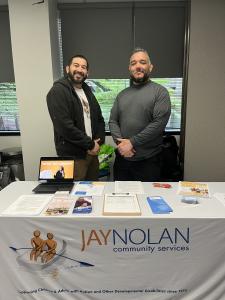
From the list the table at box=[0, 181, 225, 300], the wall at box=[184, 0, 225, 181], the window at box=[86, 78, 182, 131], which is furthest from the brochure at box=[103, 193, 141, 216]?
the window at box=[86, 78, 182, 131]

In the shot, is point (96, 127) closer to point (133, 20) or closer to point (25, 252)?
point (25, 252)

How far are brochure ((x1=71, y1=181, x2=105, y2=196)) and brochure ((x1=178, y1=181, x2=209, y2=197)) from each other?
0.50 metres

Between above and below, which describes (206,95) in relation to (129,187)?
above

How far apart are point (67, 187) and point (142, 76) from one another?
1.09 metres

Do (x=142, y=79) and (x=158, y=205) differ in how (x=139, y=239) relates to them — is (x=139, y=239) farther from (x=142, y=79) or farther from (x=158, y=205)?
(x=142, y=79)

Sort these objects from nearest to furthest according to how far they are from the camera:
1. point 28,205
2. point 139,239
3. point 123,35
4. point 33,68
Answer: point 139,239 → point 28,205 → point 33,68 → point 123,35

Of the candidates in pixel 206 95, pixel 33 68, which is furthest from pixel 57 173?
pixel 206 95

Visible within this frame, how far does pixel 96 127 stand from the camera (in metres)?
2.33

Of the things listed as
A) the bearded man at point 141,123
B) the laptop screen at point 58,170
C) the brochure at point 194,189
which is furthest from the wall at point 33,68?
the brochure at point 194,189

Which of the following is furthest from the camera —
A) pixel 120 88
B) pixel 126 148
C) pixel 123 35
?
pixel 120 88

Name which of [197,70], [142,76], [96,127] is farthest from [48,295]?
[197,70]

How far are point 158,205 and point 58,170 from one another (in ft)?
2.26

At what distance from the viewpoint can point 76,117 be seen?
2.13 metres

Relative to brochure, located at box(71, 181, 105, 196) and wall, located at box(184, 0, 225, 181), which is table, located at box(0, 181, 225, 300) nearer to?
brochure, located at box(71, 181, 105, 196)
